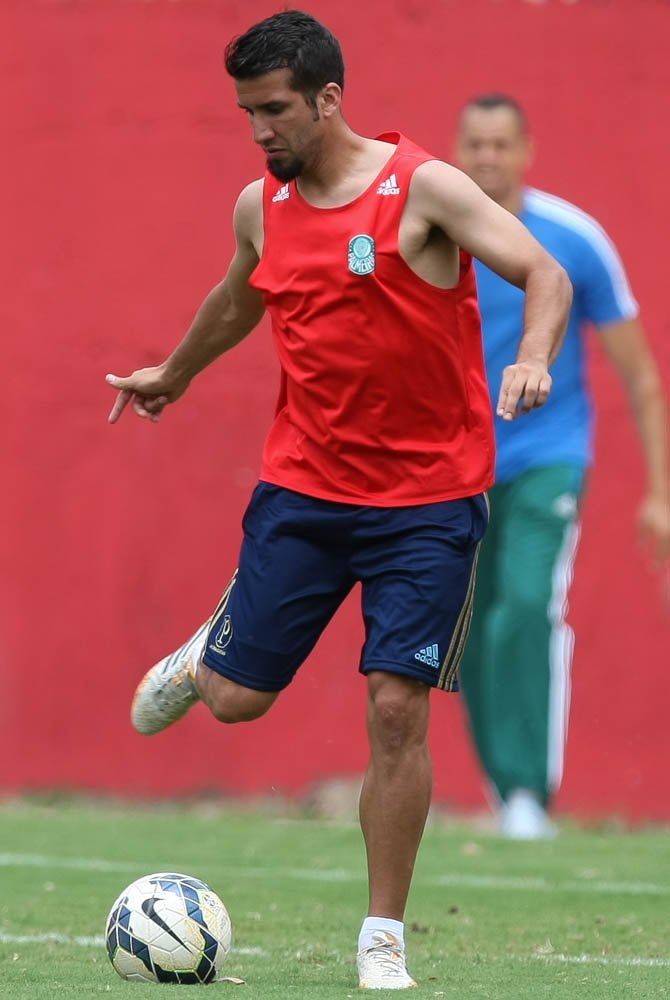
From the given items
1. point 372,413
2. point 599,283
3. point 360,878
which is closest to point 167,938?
point 372,413

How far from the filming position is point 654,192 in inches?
384

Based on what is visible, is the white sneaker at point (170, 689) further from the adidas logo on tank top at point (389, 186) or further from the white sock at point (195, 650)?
the adidas logo on tank top at point (389, 186)

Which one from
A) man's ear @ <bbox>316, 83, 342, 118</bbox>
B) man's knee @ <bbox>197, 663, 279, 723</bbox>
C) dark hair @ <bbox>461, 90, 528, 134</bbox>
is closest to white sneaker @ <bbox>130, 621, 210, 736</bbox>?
man's knee @ <bbox>197, 663, 279, 723</bbox>

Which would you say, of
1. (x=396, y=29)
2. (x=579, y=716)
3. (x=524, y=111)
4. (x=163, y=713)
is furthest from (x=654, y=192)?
(x=163, y=713)

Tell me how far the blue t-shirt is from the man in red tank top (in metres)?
3.09

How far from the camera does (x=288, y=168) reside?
515 cm

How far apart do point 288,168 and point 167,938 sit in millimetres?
1952

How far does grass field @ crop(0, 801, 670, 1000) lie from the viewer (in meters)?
4.96

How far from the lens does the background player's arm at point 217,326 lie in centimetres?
548

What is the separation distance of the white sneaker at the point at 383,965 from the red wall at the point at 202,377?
478 cm

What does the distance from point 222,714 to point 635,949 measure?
134 cm

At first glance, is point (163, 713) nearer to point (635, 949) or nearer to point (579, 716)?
point (635, 949)

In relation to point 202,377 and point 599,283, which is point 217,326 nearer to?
point 599,283

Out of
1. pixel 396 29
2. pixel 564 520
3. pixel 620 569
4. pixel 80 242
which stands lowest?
pixel 620 569
